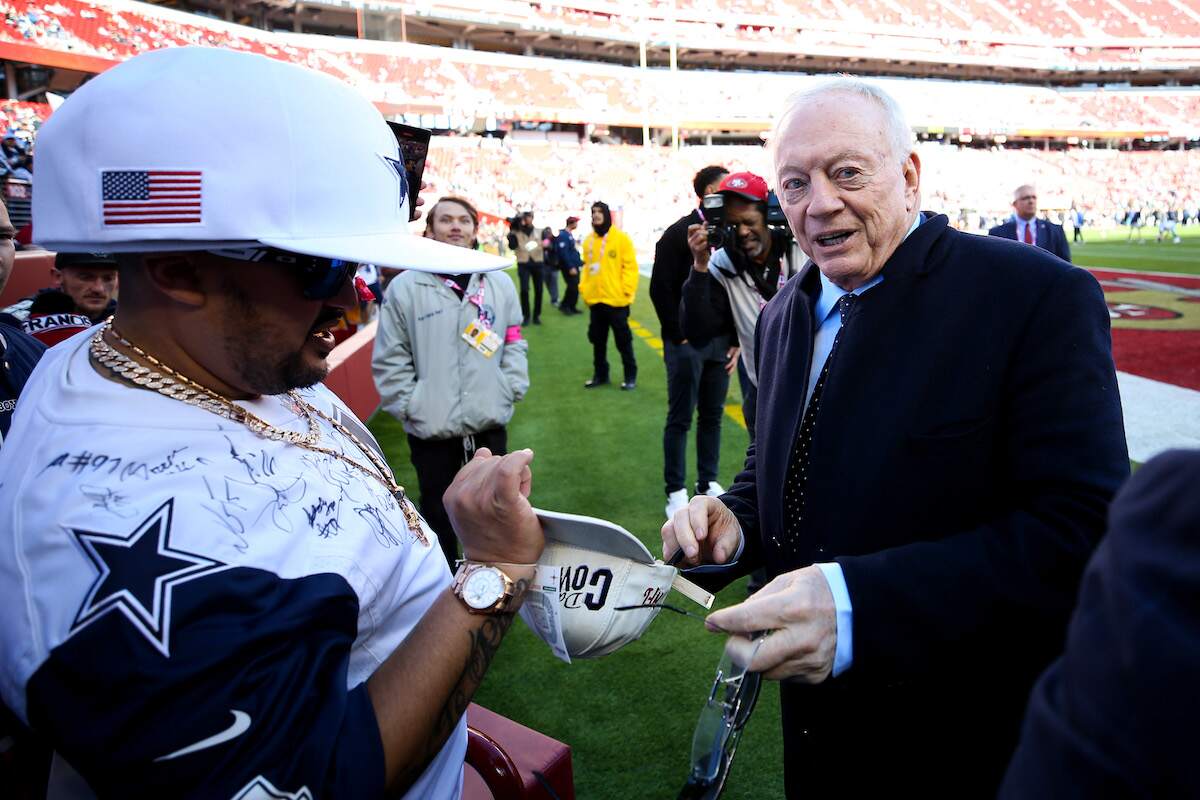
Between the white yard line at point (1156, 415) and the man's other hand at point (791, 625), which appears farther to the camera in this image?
the white yard line at point (1156, 415)

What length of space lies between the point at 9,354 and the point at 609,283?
632cm

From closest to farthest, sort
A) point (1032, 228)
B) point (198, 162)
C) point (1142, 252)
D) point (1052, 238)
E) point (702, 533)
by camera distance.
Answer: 1. point (198, 162)
2. point (702, 533)
3. point (1052, 238)
4. point (1032, 228)
5. point (1142, 252)

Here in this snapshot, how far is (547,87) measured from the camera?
45.6 meters

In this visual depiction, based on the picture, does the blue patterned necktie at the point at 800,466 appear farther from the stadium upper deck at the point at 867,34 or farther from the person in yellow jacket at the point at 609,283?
the stadium upper deck at the point at 867,34

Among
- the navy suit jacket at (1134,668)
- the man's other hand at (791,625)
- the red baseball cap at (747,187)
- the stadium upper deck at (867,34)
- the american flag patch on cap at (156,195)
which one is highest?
the stadium upper deck at (867,34)

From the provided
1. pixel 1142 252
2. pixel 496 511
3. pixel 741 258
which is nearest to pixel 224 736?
pixel 496 511

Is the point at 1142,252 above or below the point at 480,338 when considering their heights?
below

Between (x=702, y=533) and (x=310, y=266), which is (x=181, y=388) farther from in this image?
(x=702, y=533)

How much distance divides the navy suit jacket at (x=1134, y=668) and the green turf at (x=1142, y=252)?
71.4ft

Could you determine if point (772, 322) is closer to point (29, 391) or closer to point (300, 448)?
point (300, 448)

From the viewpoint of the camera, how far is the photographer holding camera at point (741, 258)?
12.8 ft

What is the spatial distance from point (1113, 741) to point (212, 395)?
1179mm

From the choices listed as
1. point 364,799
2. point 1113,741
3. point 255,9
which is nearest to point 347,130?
point 364,799

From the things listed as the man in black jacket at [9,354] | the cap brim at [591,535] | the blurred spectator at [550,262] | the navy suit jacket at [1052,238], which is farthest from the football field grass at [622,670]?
the blurred spectator at [550,262]
